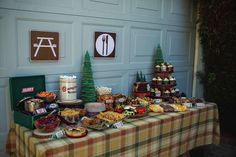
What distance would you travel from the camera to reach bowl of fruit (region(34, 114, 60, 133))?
1603 millimetres

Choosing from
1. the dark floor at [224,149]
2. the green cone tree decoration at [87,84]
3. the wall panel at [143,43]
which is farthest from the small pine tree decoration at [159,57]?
the dark floor at [224,149]

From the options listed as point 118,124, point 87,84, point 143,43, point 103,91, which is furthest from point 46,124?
point 143,43

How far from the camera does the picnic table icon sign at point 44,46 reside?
7.14 feet

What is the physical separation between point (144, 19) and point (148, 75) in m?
0.71

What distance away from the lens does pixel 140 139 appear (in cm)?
192

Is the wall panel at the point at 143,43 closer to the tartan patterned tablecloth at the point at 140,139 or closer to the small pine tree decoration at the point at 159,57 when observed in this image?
the small pine tree decoration at the point at 159,57

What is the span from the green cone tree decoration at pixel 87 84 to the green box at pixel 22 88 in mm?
405

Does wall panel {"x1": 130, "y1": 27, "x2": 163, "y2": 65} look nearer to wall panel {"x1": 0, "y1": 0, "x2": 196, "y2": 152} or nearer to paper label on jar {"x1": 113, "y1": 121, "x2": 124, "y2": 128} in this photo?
wall panel {"x1": 0, "y1": 0, "x2": 196, "y2": 152}

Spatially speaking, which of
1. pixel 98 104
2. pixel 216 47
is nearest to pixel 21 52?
pixel 98 104

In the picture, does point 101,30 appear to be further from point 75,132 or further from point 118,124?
point 75,132

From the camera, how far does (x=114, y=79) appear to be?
2828mm

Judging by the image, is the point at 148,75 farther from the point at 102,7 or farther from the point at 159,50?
the point at 102,7

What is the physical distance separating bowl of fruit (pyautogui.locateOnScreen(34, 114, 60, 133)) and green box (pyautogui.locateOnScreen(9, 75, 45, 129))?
8.3 inches

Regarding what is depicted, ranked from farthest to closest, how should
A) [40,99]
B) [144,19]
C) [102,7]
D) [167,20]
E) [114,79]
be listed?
1. [167,20]
2. [144,19]
3. [114,79]
4. [102,7]
5. [40,99]
